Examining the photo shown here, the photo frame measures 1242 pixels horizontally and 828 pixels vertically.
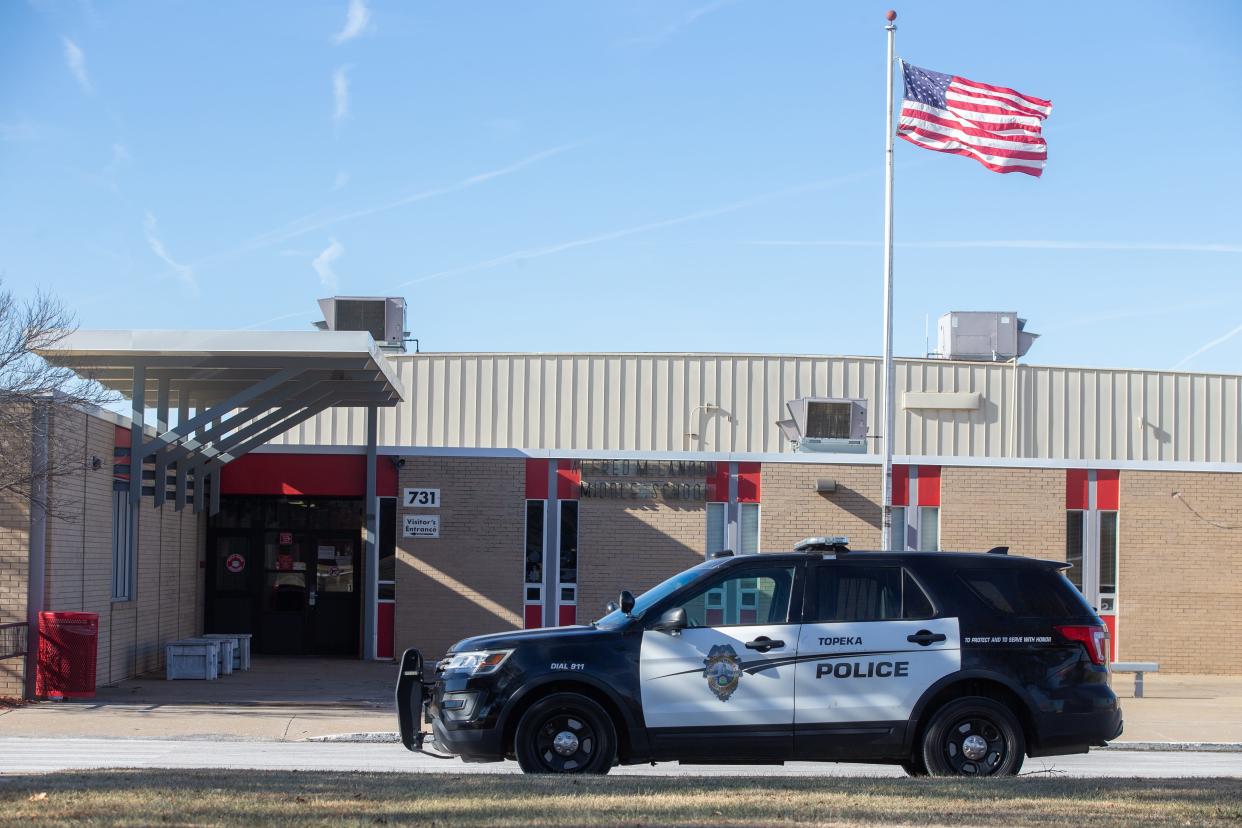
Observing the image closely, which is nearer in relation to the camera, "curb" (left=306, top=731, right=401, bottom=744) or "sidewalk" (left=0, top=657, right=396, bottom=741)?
"curb" (left=306, top=731, right=401, bottom=744)

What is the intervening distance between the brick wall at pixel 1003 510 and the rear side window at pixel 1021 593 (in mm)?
13392

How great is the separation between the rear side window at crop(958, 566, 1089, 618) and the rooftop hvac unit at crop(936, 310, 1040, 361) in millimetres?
25532

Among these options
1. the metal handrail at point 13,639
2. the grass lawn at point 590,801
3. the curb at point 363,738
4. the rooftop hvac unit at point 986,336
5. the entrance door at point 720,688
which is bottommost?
the curb at point 363,738

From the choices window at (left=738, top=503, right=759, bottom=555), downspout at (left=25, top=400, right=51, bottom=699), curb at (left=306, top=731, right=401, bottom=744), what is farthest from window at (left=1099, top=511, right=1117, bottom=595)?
downspout at (left=25, top=400, right=51, bottom=699)

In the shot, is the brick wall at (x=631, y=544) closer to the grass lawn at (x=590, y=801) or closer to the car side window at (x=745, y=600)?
the car side window at (x=745, y=600)

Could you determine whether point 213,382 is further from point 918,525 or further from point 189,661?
point 918,525

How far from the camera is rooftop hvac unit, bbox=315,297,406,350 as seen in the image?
1345 inches

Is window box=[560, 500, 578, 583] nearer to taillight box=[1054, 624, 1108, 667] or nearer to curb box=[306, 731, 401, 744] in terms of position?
curb box=[306, 731, 401, 744]

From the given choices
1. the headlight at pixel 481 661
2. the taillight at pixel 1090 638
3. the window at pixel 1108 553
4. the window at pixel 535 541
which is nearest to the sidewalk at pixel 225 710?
the window at pixel 535 541

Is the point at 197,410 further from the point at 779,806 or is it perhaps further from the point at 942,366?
the point at 779,806

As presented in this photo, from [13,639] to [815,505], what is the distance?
12.8 metres

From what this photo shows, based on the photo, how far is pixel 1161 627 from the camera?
79.0 feet

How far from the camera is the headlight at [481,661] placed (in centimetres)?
1041

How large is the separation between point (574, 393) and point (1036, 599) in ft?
74.0
